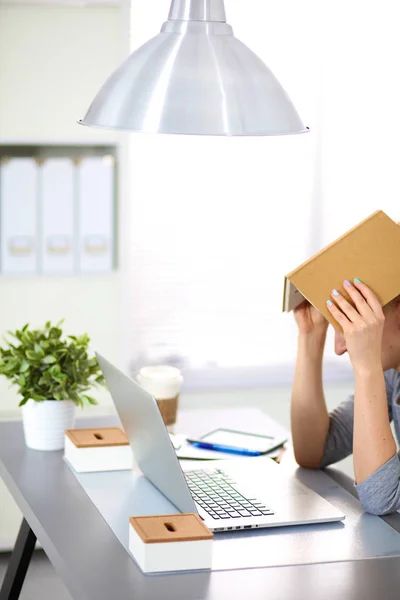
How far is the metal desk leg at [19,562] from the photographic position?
229 centimetres

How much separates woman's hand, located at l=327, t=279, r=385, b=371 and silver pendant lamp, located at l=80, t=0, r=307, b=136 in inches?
14.8

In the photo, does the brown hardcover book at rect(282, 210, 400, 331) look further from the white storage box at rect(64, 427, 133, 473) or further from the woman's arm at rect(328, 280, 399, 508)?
the white storage box at rect(64, 427, 133, 473)

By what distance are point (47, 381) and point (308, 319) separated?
60 centimetres

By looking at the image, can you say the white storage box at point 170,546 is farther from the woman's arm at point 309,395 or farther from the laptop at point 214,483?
the woman's arm at point 309,395

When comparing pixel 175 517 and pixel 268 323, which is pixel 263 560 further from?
pixel 268 323

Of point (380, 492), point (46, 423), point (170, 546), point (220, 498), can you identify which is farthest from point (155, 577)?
point (46, 423)

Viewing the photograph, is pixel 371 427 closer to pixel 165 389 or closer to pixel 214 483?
pixel 214 483

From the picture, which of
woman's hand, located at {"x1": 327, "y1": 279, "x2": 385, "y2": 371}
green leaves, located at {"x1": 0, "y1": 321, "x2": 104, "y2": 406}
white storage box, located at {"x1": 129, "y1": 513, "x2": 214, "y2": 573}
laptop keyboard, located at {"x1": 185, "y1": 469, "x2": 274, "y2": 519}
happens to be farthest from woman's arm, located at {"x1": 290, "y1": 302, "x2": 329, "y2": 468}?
white storage box, located at {"x1": 129, "y1": 513, "x2": 214, "y2": 573}

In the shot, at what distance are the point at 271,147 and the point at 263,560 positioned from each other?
2088 mm

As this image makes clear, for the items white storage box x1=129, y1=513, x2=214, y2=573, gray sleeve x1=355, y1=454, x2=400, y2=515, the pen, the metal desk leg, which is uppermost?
white storage box x1=129, y1=513, x2=214, y2=573

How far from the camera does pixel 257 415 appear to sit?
2.62 metres

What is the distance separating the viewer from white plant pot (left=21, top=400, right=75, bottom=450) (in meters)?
2.21

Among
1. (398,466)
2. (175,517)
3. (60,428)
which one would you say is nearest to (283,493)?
(398,466)

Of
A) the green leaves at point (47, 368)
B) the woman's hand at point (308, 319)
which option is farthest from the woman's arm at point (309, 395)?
the green leaves at point (47, 368)
